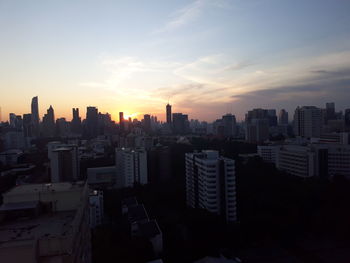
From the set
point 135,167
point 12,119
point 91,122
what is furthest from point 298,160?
point 12,119

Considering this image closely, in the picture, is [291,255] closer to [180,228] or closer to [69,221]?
[180,228]

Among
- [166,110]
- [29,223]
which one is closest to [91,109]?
[166,110]

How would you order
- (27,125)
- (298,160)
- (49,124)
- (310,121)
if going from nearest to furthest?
(298,160) < (310,121) < (27,125) < (49,124)

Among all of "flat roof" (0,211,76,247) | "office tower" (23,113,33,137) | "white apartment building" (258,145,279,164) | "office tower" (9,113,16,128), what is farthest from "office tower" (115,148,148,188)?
"office tower" (9,113,16,128)

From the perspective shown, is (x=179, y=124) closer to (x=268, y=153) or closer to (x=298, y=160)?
(x=268, y=153)

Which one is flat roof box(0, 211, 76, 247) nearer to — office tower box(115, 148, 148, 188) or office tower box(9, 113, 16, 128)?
office tower box(115, 148, 148, 188)

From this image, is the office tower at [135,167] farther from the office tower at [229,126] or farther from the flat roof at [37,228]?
the office tower at [229,126]
